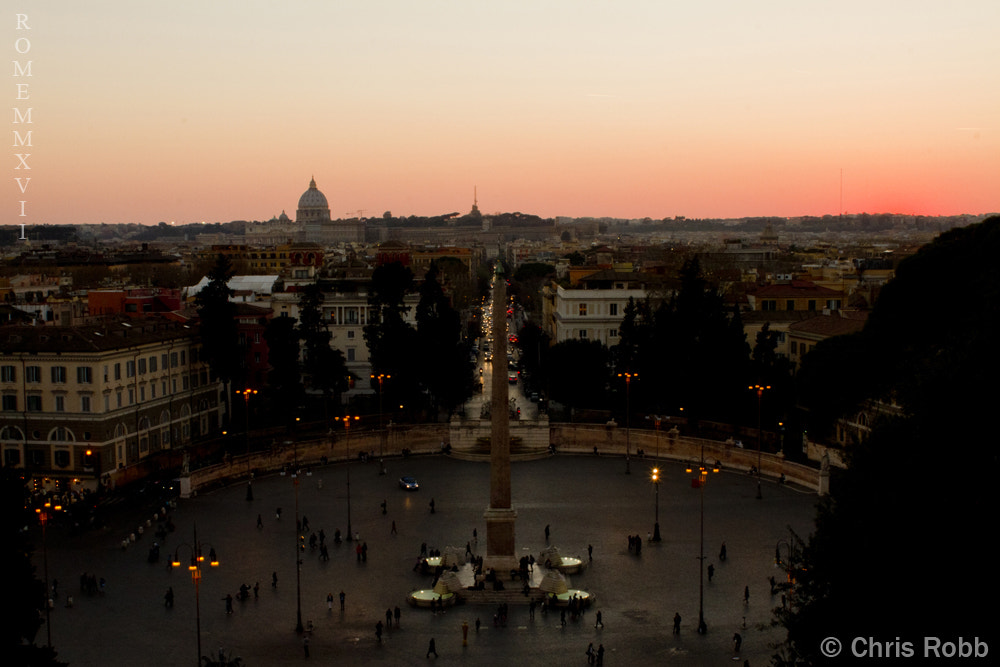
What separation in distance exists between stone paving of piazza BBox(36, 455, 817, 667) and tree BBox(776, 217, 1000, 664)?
3.68m

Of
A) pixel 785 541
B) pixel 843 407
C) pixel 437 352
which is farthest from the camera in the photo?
pixel 437 352

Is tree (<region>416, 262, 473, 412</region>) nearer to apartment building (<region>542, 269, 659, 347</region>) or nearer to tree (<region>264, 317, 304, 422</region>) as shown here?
tree (<region>264, 317, 304, 422</region>)

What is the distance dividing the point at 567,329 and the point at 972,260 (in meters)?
43.9

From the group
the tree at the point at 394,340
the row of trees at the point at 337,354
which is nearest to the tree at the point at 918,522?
the tree at the point at 394,340

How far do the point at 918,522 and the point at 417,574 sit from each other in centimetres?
1611

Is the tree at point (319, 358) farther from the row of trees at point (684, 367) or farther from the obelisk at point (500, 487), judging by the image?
the obelisk at point (500, 487)

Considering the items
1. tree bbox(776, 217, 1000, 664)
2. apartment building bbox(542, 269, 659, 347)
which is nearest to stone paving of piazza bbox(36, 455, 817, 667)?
tree bbox(776, 217, 1000, 664)

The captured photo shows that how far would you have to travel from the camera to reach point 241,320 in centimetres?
5922

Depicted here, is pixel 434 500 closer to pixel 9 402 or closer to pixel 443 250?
pixel 9 402

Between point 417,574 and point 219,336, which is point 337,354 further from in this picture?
point 417,574

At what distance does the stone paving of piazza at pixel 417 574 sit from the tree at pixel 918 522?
3.68 meters

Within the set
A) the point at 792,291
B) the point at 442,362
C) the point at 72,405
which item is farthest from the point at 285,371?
the point at 792,291

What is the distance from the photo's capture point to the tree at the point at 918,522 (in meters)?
17.9

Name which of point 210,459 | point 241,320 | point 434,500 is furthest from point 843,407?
point 241,320
